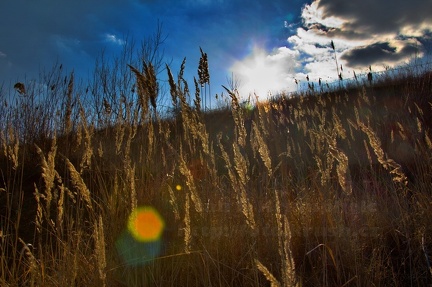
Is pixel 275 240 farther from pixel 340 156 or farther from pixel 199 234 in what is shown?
pixel 340 156

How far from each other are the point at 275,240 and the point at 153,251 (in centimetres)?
58

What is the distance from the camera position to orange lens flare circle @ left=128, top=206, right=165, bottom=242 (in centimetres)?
164

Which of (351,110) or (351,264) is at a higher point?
(351,110)

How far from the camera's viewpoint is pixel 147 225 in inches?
69.8

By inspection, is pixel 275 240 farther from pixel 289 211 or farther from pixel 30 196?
pixel 30 196

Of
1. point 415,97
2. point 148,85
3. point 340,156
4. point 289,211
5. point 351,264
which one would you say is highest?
point 415,97

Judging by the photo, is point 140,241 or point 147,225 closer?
point 140,241

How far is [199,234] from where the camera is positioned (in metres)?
1.63

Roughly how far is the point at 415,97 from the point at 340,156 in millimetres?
5067

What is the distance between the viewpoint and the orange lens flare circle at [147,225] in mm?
1636

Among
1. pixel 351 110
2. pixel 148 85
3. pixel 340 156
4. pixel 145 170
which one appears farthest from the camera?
pixel 351 110

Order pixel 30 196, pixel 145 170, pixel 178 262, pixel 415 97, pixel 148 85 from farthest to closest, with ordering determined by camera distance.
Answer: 1. pixel 415 97
2. pixel 30 196
3. pixel 145 170
4. pixel 148 85
5. pixel 178 262

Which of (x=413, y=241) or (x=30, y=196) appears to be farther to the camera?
(x=30, y=196)

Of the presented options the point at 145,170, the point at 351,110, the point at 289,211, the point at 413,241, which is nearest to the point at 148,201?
the point at 145,170
